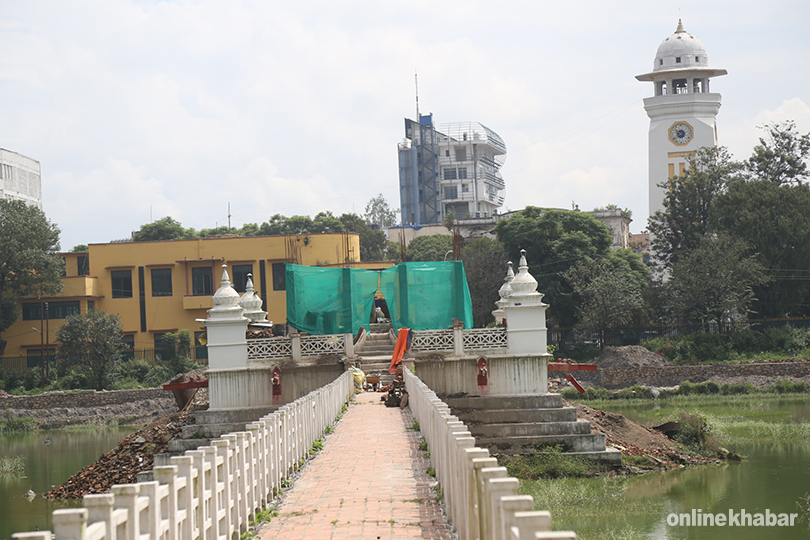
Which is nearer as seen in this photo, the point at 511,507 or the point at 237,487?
the point at 511,507

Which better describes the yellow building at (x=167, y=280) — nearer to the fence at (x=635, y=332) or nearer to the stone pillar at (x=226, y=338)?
the fence at (x=635, y=332)

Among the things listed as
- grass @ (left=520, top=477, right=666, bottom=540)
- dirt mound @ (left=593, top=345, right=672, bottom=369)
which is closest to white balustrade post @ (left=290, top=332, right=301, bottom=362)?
grass @ (left=520, top=477, right=666, bottom=540)

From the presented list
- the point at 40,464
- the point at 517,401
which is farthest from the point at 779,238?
the point at 40,464

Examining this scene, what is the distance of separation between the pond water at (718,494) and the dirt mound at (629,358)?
Answer: 17726mm

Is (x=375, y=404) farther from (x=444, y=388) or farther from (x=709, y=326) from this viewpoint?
(x=709, y=326)

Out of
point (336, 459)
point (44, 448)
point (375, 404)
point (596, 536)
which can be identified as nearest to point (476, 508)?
point (336, 459)

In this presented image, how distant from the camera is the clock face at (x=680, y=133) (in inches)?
2670

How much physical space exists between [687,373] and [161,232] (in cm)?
4907

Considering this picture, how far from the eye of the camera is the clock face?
67.8 m

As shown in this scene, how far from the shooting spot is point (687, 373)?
44.1 meters

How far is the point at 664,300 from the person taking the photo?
167 ft

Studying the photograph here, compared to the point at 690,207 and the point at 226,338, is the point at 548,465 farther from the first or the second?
the point at 690,207

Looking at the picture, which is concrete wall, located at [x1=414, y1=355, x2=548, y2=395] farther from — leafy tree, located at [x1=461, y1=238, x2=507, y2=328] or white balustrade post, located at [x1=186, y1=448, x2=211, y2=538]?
leafy tree, located at [x1=461, y1=238, x2=507, y2=328]

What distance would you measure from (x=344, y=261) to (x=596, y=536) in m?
39.5
